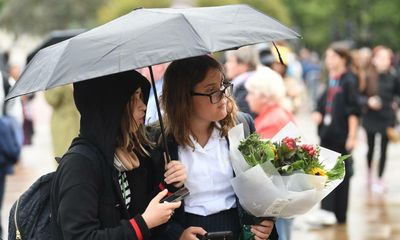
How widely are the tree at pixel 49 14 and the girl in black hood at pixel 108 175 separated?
148 feet

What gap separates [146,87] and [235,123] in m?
0.56

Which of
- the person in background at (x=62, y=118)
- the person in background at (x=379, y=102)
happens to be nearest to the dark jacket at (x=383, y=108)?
the person in background at (x=379, y=102)

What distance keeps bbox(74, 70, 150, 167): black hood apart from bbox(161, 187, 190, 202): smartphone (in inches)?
12.1

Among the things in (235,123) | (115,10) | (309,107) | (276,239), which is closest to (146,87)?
(235,123)

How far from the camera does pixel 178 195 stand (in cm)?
349

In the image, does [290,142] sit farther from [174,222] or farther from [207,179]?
[174,222]

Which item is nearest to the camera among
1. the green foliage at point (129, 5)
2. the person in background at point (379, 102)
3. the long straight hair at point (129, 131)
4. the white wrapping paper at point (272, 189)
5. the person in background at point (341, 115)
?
the long straight hair at point (129, 131)

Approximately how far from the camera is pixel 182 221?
3758 mm

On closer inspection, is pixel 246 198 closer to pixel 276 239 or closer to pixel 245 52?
pixel 276 239

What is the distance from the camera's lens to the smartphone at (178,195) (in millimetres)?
3438

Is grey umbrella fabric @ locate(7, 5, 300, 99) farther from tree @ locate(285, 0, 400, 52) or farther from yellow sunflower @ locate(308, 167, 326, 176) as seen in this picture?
tree @ locate(285, 0, 400, 52)

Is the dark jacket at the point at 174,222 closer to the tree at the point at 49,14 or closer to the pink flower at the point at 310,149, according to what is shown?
the pink flower at the point at 310,149

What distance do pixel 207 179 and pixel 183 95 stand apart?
15.7 inches

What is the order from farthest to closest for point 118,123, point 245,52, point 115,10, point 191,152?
point 115,10
point 245,52
point 191,152
point 118,123
